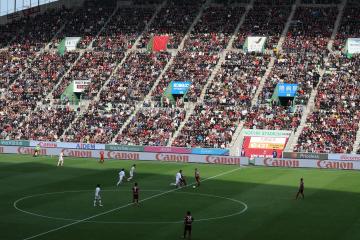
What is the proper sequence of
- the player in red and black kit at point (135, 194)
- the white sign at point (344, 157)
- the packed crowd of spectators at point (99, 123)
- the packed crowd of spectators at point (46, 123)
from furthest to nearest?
the packed crowd of spectators at point (46, 123) < the packed crowd of spectators at point (99, 123) < the white sign at point (344, 157) < the player in red and black kit at point (135, 194)

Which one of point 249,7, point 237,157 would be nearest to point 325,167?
point 237,157

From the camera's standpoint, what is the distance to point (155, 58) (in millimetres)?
94062

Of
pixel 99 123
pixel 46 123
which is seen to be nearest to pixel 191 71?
pixel 99 123

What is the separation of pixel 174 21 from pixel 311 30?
67.8ft

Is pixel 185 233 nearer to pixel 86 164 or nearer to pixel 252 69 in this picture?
pixel 86 164

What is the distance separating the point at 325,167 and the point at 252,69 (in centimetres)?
2412

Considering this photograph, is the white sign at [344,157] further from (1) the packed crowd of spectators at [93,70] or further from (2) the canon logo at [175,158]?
(1) the packed crowd of spectators at [93,70]

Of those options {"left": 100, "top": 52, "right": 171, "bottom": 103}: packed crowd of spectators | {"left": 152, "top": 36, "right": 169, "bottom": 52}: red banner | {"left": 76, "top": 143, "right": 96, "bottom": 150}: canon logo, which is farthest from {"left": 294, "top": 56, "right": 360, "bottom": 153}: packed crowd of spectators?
{"left": 152, "top": 36, "right": 169, "bottom": 52}: red banner

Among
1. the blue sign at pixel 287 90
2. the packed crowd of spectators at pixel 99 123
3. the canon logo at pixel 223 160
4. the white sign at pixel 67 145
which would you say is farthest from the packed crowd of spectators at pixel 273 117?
the white sign at pixel 67 145

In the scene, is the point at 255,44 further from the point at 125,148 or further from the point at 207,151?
the point at 125,148

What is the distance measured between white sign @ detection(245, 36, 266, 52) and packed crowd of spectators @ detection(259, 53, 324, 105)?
385cm

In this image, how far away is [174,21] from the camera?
101 m

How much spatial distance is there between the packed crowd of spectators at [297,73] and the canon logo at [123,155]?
1801 cm

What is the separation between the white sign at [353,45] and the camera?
86775 mm
